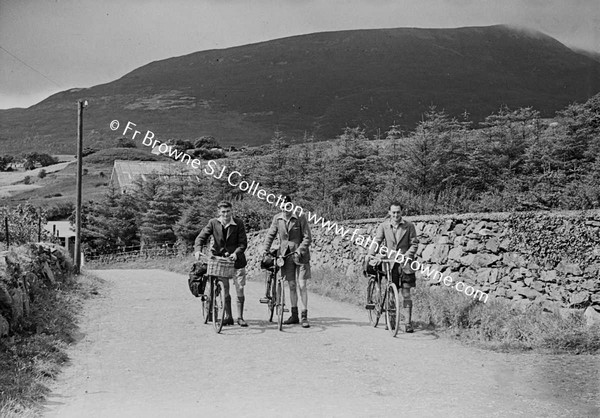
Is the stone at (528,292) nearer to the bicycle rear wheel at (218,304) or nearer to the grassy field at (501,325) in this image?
the grassy field at (501,325)

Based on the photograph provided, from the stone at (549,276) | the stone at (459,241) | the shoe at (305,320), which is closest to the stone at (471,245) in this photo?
the stone at (459,241)

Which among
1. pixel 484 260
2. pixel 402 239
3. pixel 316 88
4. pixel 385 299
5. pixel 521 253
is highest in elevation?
pixel 316 88

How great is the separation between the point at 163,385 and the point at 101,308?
6842 mm

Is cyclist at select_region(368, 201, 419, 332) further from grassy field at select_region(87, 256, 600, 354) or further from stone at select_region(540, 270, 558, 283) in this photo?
stone at select_region(540, 270, 558, 283)

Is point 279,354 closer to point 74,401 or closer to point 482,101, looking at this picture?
point 74,401

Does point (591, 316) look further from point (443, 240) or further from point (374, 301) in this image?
point (443, 240)

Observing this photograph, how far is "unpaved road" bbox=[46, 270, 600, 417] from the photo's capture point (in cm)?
579

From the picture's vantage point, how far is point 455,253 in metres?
12.9

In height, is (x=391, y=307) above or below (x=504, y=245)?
below

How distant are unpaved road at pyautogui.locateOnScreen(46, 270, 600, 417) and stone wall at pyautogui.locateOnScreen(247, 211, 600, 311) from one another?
204 centimetres

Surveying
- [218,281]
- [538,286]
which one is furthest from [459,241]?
[218,281]

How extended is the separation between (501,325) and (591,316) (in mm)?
1282

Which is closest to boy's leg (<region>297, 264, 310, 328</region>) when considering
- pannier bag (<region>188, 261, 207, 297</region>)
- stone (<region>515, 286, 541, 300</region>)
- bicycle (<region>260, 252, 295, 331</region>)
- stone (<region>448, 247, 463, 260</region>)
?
bicycle (<region>260, 252, 295, 331</region>)

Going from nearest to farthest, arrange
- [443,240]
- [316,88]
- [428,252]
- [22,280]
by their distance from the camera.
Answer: [22,280], [443,240], [428,252], [316,88]
